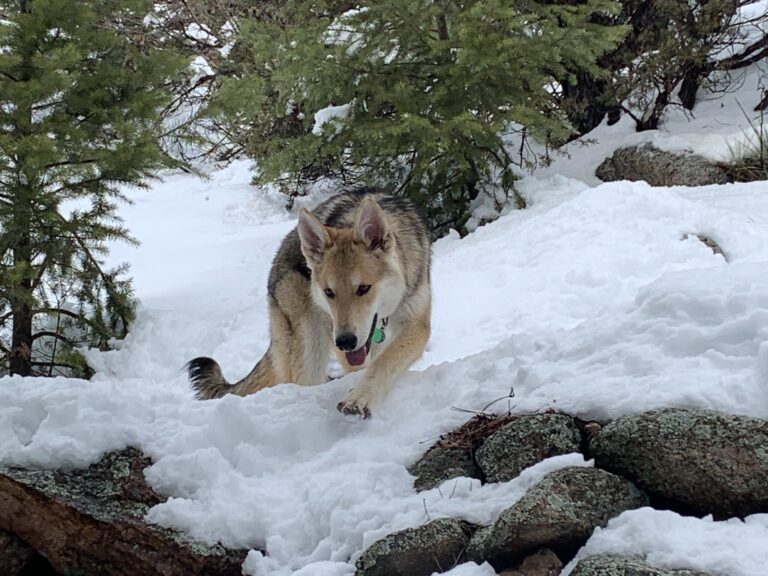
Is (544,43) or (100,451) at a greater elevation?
(544,43)

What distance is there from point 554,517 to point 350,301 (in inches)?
79.4

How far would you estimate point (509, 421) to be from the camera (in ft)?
11.3

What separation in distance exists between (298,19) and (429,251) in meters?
7.02

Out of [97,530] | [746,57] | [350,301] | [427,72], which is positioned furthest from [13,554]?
[746,57]

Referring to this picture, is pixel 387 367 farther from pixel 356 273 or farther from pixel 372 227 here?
pixel 372 227

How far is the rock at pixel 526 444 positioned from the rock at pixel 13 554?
217 centimetres

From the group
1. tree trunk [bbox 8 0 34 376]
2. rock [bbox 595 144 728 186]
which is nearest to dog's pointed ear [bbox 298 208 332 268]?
tree trunk [bbox 8 0 34 376]

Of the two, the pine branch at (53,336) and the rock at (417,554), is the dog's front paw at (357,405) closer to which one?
the rock at (417,554)

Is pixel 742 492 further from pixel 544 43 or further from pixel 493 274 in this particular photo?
pixel 544 43

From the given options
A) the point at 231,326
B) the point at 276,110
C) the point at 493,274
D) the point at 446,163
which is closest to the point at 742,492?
the point at 493,274

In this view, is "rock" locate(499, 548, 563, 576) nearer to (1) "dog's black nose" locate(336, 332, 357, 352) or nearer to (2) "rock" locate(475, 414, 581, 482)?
(2) "rock" locate(475, 414, 581, 482)

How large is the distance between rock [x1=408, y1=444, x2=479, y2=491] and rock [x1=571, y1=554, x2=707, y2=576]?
0.93m

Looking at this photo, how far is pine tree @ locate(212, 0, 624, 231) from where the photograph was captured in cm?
927

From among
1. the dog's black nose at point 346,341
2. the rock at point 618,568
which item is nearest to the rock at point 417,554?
the rock at point 618,568
